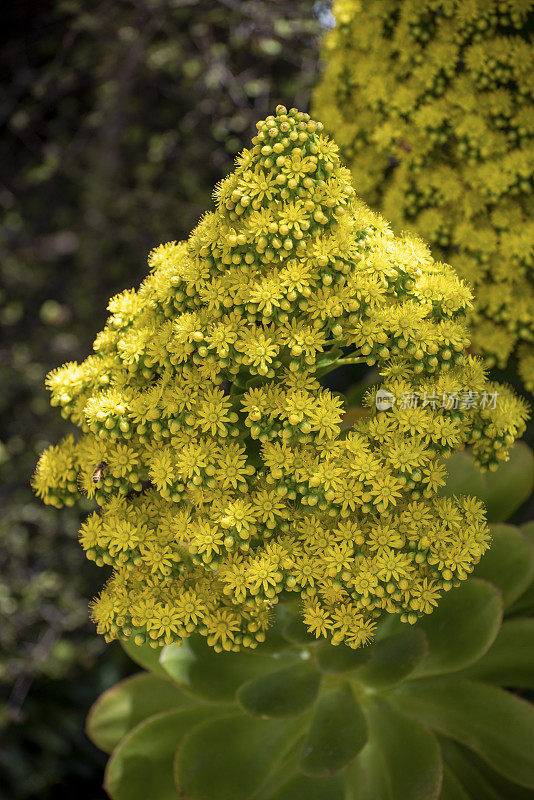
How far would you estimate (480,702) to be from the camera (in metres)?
0.96

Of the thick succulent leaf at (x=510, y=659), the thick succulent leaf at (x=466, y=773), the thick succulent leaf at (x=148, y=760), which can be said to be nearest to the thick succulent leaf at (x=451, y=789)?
the thick succulent leaf at (x=466, y=773)

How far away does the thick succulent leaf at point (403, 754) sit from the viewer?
0.87 m

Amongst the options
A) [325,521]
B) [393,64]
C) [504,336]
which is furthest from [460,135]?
[325,521]

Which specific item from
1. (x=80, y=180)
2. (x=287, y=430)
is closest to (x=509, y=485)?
(x=287, y=430)

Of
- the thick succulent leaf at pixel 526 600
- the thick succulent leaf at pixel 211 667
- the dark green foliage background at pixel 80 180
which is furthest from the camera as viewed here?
the dark green foliage background at pixel 80 180

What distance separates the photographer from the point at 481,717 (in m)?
0.95

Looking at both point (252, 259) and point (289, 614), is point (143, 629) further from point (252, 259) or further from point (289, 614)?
point (252, 259)

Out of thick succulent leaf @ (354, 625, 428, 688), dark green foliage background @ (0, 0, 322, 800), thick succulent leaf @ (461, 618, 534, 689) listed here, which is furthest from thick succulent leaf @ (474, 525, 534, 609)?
dark green foliage background @ (0, 0, 322, 800)

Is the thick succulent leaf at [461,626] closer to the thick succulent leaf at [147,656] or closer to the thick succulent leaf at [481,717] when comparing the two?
the thick succulent leaf at [481,717]

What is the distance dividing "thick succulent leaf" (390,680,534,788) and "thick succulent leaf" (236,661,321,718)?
0.16m

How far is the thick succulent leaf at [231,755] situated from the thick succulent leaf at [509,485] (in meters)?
0.44

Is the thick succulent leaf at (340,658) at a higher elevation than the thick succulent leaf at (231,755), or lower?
higher
